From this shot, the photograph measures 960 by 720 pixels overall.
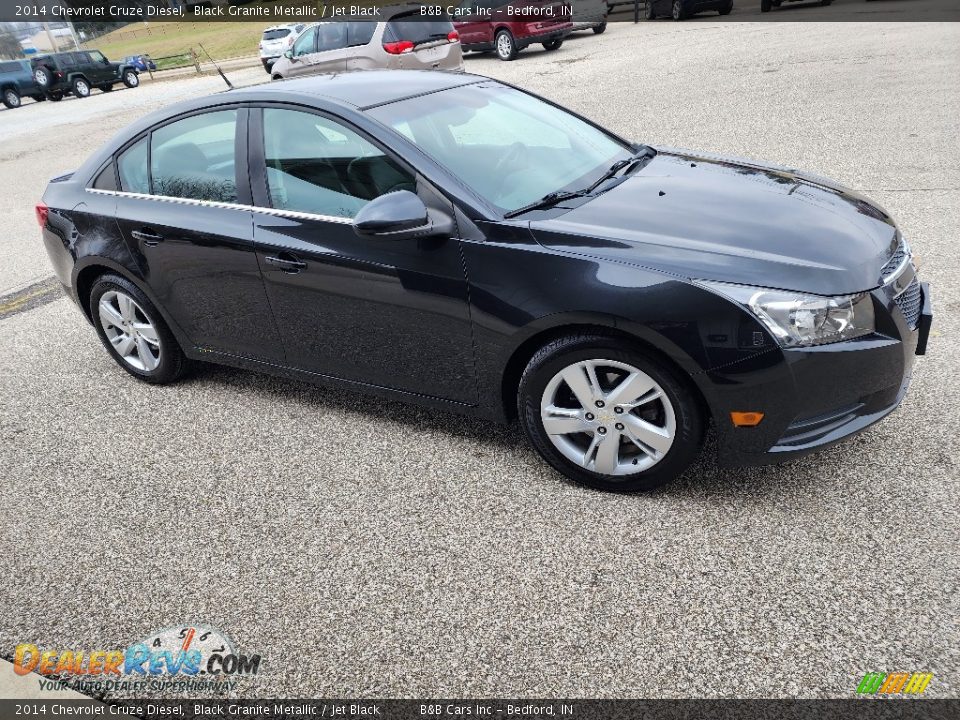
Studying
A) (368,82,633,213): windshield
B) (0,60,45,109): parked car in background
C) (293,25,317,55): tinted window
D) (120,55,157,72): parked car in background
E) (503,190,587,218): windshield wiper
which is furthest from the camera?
A: (120,55,157,72): parked car in background

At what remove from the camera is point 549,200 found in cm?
346

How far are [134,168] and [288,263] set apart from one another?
52.1 inches

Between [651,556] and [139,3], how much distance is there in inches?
2934

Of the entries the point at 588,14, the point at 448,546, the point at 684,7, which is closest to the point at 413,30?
the point at 588,14

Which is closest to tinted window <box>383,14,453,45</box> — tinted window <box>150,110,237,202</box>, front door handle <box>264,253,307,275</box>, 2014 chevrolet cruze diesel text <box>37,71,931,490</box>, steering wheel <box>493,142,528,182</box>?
2014 chevrolet cruze diesel text <box>37,71,931,490</box>

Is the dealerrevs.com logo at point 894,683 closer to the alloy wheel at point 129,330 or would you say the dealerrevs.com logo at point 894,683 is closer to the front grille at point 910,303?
the front grille at point 910,303

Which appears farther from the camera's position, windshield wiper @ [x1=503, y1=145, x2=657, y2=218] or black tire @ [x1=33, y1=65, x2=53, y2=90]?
black tire @ [x1=33, y1=65, x2=53, y2=90]

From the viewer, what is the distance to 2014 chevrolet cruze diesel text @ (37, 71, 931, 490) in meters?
2.89

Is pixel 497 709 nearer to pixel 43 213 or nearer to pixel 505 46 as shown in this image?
pixel 43 213

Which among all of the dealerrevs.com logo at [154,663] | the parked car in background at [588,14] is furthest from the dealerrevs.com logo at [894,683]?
the parked car in background at [588,14]

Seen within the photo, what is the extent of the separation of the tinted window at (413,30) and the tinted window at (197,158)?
12.3 meters

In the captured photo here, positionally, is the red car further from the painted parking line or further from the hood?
the hood

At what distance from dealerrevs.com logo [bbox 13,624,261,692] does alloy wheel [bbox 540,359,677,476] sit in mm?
1436

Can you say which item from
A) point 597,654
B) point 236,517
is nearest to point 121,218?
point 236,517
